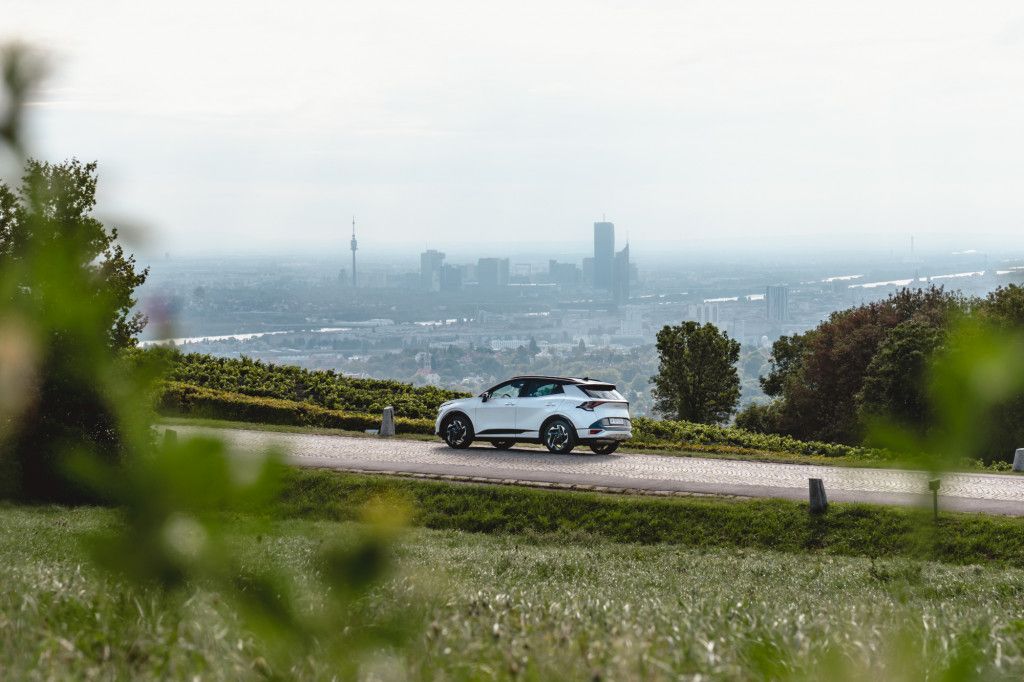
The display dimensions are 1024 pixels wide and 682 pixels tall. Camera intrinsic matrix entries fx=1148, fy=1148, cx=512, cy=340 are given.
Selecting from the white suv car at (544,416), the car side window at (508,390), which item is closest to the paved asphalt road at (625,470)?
the white suv car at (544,416)

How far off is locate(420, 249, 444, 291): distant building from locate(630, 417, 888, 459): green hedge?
13081 centimetres

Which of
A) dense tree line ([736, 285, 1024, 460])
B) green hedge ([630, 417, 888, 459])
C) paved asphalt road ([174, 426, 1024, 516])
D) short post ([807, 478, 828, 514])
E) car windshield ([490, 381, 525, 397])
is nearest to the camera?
short post ([807, 478, 828, 514])

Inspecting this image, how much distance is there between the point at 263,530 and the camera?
1.74 m

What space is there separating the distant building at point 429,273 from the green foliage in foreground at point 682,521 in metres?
141

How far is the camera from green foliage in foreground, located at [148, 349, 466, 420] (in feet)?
109

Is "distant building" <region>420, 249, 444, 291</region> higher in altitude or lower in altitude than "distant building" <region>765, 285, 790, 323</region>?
higher

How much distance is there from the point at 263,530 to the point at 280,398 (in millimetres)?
33607

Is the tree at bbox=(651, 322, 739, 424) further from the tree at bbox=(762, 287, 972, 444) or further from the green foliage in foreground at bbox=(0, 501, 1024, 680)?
the green foliage in foreground at bbox=(0, 501, 1024, 680)

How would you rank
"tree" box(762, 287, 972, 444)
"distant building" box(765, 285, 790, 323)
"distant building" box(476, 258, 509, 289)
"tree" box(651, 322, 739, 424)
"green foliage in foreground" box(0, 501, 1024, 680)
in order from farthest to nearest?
"distant building" box(476, 258, 509, 289)
"distant building" box(765, 285, 790, 323)
"tree" box(651, 322, 739, 424)
"tree" box(762, 287, 972, 444)
"green foliage in foreground" box(0, 501, 1024, 680)

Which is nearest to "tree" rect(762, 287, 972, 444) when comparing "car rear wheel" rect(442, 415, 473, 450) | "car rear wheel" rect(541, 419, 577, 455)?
"car rear wheel" rect(541, 419, 577, 455)

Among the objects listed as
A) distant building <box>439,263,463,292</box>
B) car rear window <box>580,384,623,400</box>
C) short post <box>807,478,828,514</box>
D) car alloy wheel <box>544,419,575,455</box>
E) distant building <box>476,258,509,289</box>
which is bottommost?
short post <box>807,478,828,514</box>

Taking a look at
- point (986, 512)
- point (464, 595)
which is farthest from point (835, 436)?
point (464, 595)

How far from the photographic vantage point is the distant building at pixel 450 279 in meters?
169

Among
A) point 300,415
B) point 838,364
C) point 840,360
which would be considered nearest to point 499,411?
point 300,415
